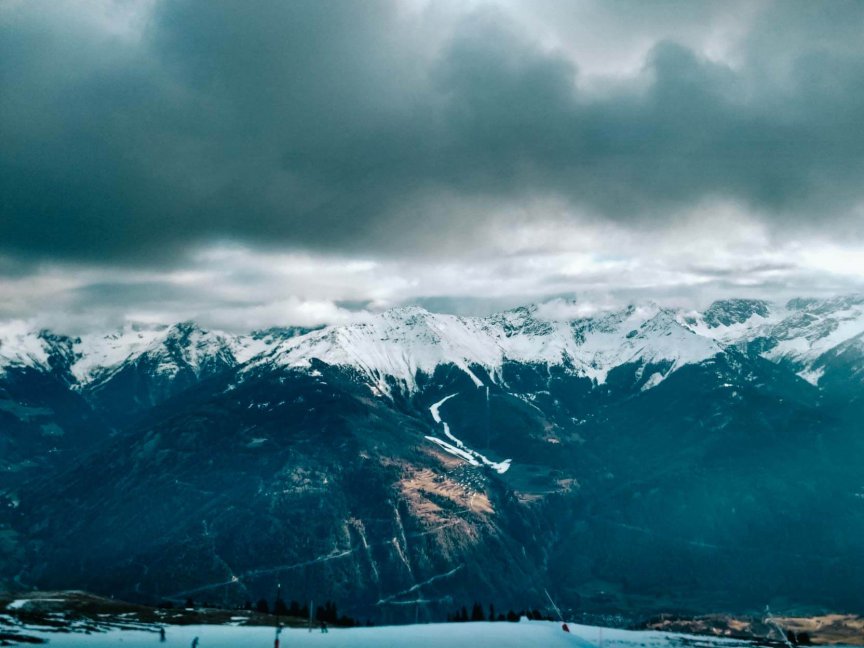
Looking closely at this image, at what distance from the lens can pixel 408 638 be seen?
6078 inches

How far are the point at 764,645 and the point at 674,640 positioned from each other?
19.3m

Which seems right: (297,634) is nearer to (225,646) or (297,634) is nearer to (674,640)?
(225,646)

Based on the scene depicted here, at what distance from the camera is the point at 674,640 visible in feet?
579

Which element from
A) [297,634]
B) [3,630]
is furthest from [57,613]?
[297,634]

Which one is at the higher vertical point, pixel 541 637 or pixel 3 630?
pixel 3 630

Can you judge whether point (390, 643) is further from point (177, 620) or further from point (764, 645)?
point (764, 645)

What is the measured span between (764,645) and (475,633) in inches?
2467

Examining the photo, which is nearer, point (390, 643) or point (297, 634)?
point (390, 643)

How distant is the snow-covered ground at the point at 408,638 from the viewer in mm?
142750

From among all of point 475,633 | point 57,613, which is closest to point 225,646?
point 475,633

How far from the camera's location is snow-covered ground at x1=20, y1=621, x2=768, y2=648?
143 metres

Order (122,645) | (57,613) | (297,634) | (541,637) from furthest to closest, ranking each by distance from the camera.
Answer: (57,613) → (297,634) → (541,637) → (122,645)

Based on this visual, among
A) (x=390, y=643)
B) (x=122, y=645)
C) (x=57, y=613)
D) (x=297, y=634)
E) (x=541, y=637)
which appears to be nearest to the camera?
(x=122, y=645)

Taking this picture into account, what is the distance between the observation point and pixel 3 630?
144 m
